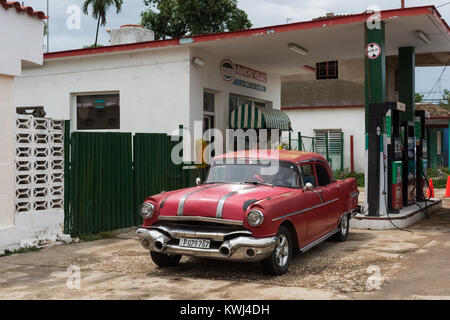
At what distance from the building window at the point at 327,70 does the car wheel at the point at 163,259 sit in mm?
21329

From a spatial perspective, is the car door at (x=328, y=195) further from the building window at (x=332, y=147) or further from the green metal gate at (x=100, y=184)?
the building window at (x=332, y=147)

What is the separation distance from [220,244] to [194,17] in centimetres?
2966

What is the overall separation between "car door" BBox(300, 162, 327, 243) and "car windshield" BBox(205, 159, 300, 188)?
0.24 m

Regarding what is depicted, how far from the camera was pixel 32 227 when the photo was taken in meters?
8.67

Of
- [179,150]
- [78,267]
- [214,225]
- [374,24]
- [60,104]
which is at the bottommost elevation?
[78,267]

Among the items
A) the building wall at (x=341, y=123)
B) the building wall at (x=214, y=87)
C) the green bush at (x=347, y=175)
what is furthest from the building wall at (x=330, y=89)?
the building wall at (x=214, y=87)

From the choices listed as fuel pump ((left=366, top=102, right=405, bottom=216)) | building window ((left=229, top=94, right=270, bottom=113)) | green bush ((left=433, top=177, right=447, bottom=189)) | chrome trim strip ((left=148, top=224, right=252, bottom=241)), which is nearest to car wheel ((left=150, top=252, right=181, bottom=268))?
chrome trim strip ((left=148, top=224, right=252, bottom=241))

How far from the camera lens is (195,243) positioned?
643 centimetres

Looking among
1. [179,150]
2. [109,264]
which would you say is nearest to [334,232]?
[109,264]

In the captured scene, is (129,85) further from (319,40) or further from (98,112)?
(319,40)

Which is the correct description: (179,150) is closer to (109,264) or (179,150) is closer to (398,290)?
(109,264)

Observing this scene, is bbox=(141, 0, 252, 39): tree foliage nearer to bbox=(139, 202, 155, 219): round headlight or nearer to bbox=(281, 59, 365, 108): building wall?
bbox=(281, 59, 365, 108): building wall

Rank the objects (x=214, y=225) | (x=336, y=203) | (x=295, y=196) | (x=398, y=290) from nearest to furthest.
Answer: (x=398, y=290)
(x=214, y=225)
(x=295, y=196)
(x=336, y=203)

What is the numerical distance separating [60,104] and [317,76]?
15921 mm
